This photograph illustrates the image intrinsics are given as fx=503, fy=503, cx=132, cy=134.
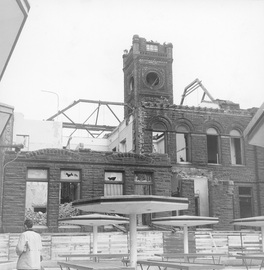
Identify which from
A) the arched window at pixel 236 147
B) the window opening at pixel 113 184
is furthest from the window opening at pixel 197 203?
the window opening at pixel 113 184

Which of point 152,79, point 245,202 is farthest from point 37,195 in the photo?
point 152,79

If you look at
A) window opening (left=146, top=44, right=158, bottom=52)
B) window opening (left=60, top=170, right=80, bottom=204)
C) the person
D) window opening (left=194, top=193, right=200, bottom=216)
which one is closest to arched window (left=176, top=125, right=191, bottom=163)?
window opening (left=194, top=193, right=200, bottom=216)

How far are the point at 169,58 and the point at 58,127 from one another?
9.68m

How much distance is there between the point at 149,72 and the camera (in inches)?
1412

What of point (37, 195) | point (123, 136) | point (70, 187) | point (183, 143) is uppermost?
point (123, 136)

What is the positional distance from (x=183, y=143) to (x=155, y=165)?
4.87 meters

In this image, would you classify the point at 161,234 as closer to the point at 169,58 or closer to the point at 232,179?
the point at 232,179

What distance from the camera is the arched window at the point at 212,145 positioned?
30953 millimetres

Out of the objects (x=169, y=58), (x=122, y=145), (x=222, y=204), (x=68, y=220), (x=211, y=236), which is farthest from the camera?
(x=169, y=58)

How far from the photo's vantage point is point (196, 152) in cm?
2989

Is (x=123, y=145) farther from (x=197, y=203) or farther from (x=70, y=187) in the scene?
(x=70, y=187)

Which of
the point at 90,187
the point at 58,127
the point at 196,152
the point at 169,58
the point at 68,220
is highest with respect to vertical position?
the point at 169,58

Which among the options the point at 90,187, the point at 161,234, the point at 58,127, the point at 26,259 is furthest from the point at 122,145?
the point at 26,259

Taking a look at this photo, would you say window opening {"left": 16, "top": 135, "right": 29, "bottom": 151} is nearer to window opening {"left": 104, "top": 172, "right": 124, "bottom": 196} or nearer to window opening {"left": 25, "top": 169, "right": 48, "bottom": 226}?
window opening {"left": 25, "top": 169, "right": 48, "bottom": 226}
